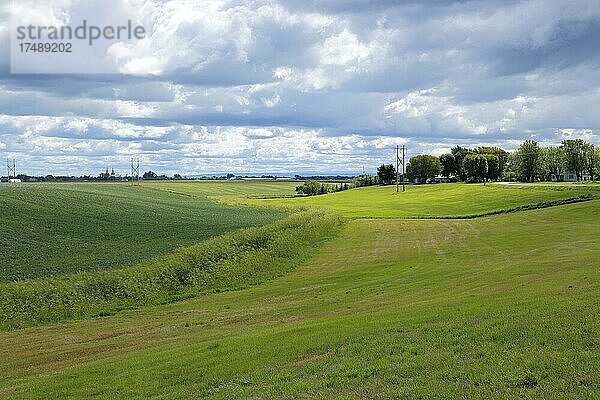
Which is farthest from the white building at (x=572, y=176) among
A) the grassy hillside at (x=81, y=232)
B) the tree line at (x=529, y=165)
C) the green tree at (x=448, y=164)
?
the grassy hillside at (x=81, y=232)

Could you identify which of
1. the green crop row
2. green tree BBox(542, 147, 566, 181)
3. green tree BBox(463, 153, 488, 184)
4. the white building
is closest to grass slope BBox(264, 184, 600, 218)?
green tree BBox(463, 153, 488, 184)

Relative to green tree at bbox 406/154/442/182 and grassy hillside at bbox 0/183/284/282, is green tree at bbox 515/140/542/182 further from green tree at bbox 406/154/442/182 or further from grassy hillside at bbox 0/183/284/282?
grassy hillside at bbox 0/183/284/282

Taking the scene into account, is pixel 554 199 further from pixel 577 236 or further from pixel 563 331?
pixel 563 331

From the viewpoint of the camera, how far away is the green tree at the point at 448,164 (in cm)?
19262

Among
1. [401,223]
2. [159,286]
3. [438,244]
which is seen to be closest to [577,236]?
[438,244]

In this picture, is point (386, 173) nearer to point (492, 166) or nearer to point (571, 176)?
point (492, 166)

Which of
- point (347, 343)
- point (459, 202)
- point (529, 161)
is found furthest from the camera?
point (529, 161)

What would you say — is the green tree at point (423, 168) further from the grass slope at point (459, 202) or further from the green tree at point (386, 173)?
the grass slope at point (459, 202)

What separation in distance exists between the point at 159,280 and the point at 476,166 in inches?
5687

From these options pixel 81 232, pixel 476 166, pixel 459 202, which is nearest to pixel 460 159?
pixel 476 166

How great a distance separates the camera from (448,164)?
193000mm

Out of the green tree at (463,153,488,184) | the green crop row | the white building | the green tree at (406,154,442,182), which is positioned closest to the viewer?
the green crop row

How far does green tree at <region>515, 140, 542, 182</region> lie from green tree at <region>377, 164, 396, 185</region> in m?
31.4

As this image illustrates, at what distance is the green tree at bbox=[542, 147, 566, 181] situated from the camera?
169688 mm
